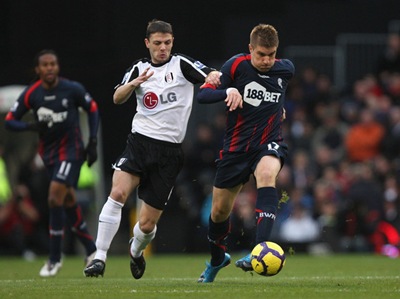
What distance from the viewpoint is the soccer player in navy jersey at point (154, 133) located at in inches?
416

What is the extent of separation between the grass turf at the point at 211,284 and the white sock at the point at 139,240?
32 cm

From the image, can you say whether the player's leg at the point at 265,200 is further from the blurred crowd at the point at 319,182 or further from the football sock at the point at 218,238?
the blurred crowd at the point at 319,182

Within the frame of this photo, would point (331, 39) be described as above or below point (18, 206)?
above

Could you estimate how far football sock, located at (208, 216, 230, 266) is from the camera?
34.4ft

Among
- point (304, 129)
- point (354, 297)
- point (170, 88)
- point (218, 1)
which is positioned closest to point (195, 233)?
point (304, 129)

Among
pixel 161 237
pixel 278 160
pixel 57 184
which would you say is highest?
pixel 278 160

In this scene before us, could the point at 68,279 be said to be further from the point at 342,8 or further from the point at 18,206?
the point at 342,8

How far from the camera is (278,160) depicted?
1002 centimetres

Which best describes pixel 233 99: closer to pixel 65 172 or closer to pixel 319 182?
pixel 65 172

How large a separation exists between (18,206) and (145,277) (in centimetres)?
783

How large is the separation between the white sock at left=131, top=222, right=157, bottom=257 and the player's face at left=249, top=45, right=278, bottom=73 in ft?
6.53

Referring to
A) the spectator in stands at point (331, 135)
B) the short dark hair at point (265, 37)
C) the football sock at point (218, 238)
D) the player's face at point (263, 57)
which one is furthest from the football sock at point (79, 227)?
the spectator in stands at point (331, 135)

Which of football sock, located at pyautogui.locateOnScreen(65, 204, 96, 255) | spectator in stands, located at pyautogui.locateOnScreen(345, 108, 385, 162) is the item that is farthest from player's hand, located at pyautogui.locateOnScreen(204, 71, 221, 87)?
spectator in stands, located at pyautogui.locateOnScreen(345, 108, 385, 162)

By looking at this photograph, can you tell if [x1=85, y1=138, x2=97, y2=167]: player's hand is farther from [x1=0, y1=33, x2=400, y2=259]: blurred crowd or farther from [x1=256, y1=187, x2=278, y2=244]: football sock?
[x1=0, y1=33, x2=400, y2=259]: blurred crowd
